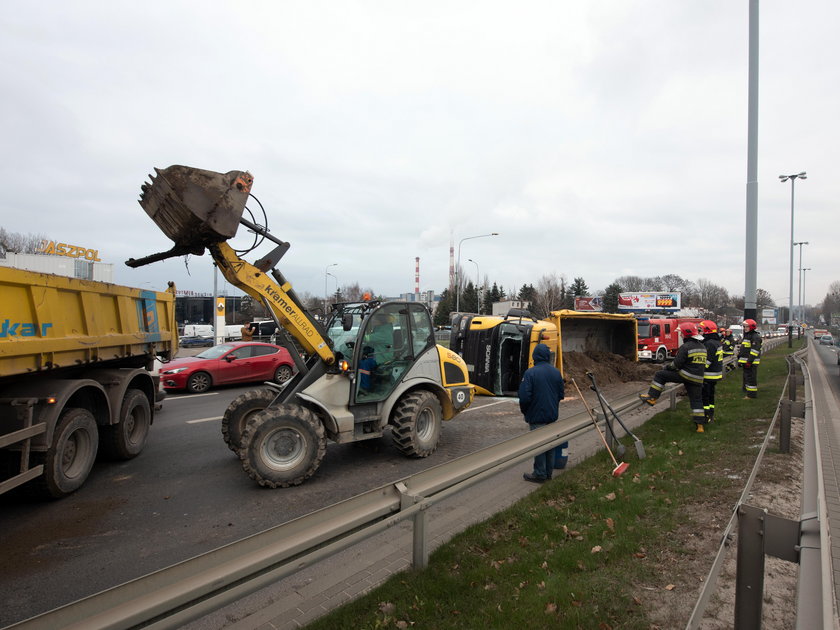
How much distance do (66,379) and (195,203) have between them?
2768mm

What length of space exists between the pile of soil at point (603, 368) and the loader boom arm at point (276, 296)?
907 centimetres

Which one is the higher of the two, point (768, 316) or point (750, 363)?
point (768, 316)

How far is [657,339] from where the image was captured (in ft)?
74.4

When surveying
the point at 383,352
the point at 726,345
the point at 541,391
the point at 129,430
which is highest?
the point at 383,352

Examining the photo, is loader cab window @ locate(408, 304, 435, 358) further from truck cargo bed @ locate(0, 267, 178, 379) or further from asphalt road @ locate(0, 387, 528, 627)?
truck cargo bed @ locate(0, 267, 178, 379)

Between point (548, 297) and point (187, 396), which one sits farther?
point (548, 297)

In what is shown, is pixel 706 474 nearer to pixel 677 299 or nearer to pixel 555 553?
pixel 555 553

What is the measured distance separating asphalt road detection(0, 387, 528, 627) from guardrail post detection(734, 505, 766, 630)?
157 inches

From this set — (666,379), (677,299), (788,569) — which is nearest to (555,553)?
(788,569)

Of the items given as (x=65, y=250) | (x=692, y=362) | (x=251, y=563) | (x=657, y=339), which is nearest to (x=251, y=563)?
(x=251, y=563)

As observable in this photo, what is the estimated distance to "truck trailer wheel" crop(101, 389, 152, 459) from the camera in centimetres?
663

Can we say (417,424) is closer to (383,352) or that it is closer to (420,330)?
(383,352)

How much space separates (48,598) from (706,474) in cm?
651

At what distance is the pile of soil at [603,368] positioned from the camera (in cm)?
1430
